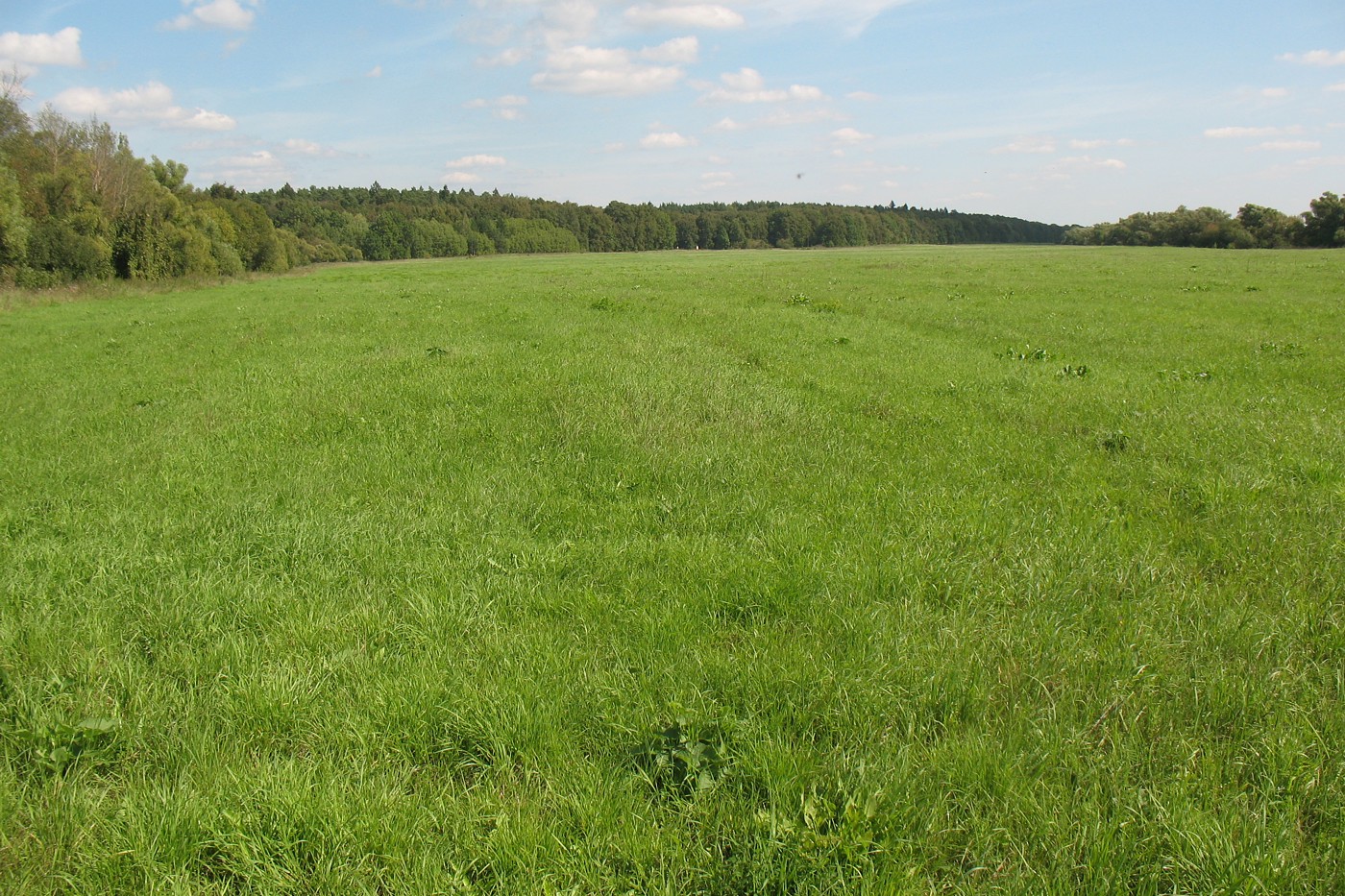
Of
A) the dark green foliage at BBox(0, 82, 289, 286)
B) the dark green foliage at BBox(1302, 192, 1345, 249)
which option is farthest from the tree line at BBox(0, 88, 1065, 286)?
the dark green foliage at BBox(1302, 192, 1345, 249)

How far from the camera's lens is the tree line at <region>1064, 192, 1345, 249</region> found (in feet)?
231

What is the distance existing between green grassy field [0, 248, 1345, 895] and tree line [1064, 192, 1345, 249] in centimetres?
8558

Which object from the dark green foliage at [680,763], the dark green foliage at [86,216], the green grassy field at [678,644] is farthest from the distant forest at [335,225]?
the dark green foliage at [680,763]

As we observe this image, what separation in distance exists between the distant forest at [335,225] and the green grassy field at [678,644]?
4828 centimetres

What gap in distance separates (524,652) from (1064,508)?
474 cm

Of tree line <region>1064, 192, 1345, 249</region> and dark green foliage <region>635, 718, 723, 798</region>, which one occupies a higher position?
tree line <region>1064, 192, 1345, 249</region>

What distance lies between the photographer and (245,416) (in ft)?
32.5

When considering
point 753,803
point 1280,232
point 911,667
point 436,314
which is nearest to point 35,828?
point 753,803

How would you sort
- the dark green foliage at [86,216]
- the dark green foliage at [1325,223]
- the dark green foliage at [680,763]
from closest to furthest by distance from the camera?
the dark green foliage at [680,763] < the dark green foliage at [86,216] < the dark green foliage at [1325,223]

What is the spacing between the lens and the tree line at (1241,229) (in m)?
70.5

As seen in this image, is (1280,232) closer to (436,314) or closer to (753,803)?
(436,314)

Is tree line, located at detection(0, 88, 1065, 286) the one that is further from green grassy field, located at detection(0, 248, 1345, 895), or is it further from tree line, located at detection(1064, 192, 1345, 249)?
tree line, located at detection(1064, 192, 1345, 249)

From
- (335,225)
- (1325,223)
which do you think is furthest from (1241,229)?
(335,225)

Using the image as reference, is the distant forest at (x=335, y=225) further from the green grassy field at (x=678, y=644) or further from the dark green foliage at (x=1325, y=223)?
the green grassy field at (x=678, y=644)
